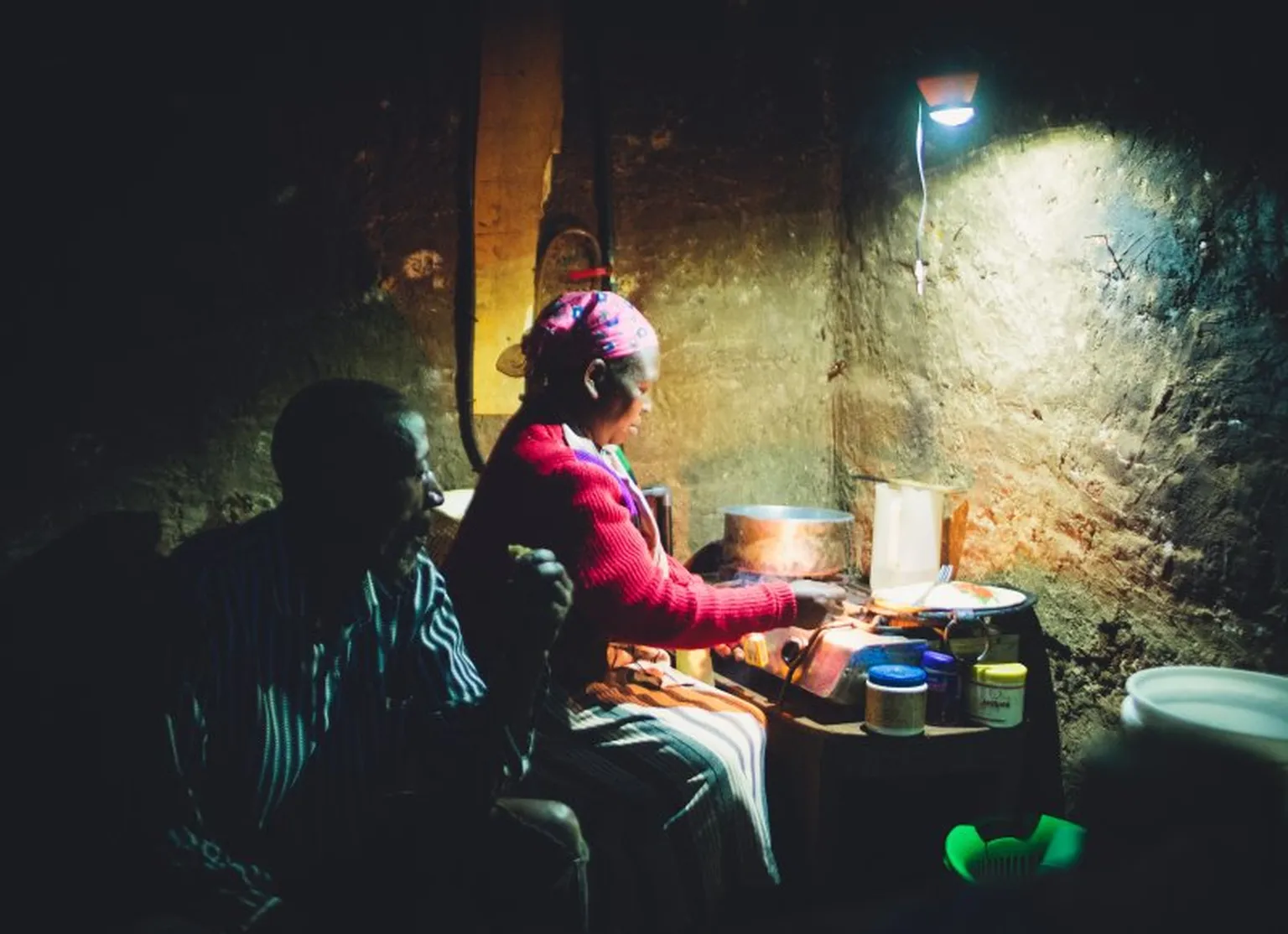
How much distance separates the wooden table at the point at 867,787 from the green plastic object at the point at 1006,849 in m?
0.15

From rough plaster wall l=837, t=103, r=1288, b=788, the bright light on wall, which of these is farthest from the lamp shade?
rough plaster wall l=837, t=103, r=1288, b=788

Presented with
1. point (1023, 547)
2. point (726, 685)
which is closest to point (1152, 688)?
point (1023, 547)

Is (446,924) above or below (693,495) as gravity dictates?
below

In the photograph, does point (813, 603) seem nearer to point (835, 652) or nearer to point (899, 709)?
point (835, 652)

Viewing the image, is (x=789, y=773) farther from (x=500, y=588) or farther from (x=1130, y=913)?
(x=1130, y=913)

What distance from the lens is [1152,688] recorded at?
2826 millimetres

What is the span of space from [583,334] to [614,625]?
95 cm

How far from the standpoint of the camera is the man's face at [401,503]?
2191 millimetres

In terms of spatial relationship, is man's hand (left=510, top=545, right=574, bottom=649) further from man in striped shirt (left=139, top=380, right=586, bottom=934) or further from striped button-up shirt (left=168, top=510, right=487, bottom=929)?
striped button-up shirt (left=168, top=510, right=487, bottom=929)

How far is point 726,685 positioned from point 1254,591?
6.02ft

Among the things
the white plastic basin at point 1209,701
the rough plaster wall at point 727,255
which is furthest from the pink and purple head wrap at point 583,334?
the white plastic basin at point 1209,701

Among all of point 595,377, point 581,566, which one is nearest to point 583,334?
point 595,377

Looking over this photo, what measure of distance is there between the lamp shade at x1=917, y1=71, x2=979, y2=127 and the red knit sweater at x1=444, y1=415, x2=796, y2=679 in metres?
2.00

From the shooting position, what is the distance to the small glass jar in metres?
3.36
